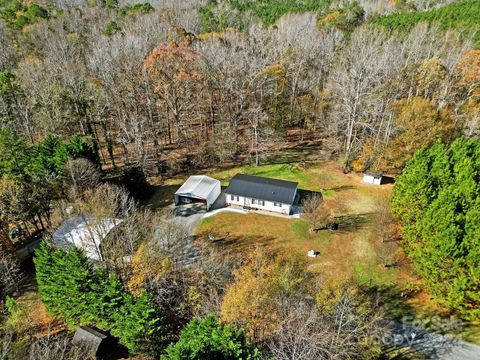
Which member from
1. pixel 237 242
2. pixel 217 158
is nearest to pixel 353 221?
pixel 237 242

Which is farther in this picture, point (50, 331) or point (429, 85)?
point (429, 85)

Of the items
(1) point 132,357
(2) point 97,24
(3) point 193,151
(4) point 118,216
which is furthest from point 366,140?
(2) point 97,24

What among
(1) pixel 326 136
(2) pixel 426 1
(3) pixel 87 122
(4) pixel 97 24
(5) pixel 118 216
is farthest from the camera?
(2) pixel 426 1

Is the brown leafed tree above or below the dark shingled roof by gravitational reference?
above

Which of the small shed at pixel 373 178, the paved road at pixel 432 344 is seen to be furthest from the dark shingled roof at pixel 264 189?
the paved road at pixel 432 344

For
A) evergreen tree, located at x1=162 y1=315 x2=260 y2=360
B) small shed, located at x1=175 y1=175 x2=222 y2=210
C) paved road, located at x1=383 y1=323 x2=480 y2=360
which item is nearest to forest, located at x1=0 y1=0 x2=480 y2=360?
evergreen tree, located at x1=162 y1=315 x2=260 y2=360

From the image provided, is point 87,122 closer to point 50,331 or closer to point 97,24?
point 50,331

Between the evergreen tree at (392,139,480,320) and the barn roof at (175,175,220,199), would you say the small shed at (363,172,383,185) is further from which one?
the barn roof at (175,175,220,199)
